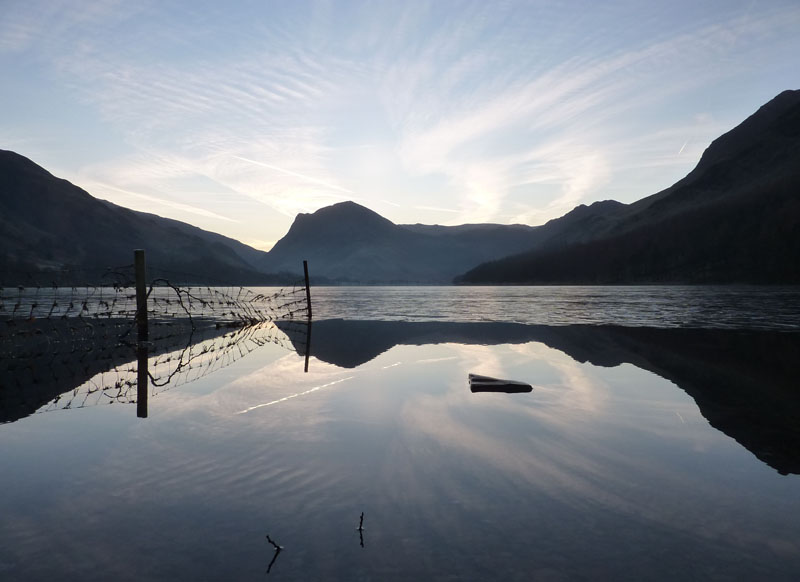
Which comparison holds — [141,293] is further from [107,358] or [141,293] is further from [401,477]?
→ [401,477]

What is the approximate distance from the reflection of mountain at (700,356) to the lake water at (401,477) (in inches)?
5.7

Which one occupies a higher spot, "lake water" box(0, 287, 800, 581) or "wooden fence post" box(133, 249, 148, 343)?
"wooden fence post" box(133, 249, 148, 343)

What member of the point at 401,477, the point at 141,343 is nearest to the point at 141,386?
the point at 401,477

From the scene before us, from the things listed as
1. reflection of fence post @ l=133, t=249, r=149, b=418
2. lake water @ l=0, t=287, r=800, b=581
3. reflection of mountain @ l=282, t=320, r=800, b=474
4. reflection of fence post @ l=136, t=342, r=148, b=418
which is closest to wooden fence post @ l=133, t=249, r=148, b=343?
reflection of fence post @ l=133, t=249, r=149, b=418

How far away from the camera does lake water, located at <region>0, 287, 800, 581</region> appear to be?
211 inches

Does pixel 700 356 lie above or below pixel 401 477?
below

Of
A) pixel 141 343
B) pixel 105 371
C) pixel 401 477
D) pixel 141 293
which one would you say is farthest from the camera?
pixel 141 293

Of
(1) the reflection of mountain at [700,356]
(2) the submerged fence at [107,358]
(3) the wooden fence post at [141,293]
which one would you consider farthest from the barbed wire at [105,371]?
(1) the reflection of mountain at [700,356]

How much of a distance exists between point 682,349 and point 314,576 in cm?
2448

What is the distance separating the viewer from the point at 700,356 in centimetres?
2169

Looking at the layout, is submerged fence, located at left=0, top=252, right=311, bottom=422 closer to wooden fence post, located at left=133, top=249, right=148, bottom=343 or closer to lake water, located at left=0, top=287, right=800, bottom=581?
wooden fence post, located at left=133, top=249, right=148, bottom=343

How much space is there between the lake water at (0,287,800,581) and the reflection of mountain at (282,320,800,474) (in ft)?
0.47

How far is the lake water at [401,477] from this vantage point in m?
5.36

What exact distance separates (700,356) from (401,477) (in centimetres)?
1949
